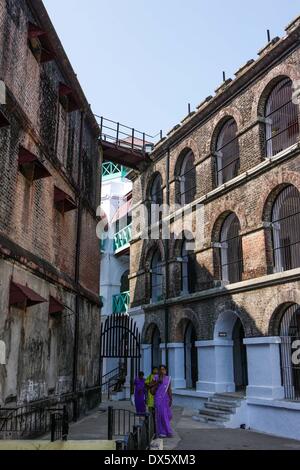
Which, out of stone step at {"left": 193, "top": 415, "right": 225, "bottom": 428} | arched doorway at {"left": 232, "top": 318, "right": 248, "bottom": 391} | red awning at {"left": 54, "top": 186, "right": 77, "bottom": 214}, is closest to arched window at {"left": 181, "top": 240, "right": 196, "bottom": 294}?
arched doorway at {"left": 232, "top": 318, "right": 248, "bottom": 391}

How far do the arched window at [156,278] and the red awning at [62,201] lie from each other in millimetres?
7859

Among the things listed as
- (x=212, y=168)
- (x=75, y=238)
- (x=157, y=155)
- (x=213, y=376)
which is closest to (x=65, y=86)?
(x=75, y=238)

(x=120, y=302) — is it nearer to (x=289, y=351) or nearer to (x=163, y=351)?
(x=163, y=351)

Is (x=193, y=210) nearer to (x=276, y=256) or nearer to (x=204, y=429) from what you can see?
(x=276, y=256)

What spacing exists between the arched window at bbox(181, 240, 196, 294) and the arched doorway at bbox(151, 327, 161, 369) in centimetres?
296

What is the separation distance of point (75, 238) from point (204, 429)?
23.0 feet

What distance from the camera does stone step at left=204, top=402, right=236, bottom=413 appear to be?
1432 centimetres

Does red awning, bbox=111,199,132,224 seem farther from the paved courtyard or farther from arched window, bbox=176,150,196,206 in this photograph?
the paved courtyard

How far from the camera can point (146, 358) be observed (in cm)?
2094

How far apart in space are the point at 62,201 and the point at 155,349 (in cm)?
989

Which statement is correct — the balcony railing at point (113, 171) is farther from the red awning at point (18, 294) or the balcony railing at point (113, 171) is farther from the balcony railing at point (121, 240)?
the red awning at point (18, 294)

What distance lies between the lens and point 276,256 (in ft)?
48.0

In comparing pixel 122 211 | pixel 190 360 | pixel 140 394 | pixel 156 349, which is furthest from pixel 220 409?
pixel 122 211

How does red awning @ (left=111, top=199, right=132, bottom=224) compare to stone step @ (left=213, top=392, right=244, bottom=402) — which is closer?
stone step @ (left=213, top=392, right=244, bottom=402)
